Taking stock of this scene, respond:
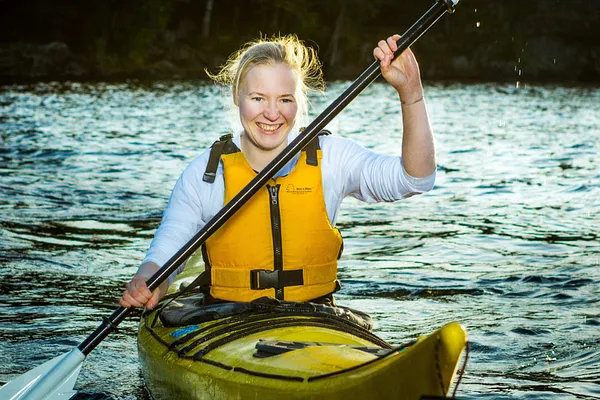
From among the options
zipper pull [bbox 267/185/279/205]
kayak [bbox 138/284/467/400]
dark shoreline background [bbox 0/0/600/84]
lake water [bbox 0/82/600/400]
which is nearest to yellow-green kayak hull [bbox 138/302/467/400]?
kayak [bbox 138/284/467/400]

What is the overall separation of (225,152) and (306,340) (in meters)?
0.88

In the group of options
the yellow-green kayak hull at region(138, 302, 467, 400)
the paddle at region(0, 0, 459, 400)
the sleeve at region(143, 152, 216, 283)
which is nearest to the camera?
the yellow-green kayak hull at region(138, 302, 467, 400)

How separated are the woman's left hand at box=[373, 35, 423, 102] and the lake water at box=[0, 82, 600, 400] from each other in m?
1.40

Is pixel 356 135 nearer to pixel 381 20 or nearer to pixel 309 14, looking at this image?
pixel 309 14

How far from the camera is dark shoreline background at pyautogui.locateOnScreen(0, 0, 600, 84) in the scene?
3112 cm

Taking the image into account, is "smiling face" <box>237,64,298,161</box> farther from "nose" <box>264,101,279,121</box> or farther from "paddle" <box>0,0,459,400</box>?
"paddle" <box>0,0,459,400</box>

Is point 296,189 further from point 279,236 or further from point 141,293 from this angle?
point 141,293

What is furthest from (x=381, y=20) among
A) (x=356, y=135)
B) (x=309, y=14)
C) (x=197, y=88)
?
(x=356, y=135)

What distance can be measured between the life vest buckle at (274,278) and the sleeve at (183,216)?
11.4 inches

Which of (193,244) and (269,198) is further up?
(269,198)

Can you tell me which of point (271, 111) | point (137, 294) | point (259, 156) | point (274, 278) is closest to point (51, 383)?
point (137, 294)

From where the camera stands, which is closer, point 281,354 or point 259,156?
point 281,354

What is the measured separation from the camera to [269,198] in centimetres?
350

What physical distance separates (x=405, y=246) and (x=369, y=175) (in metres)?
3.73
